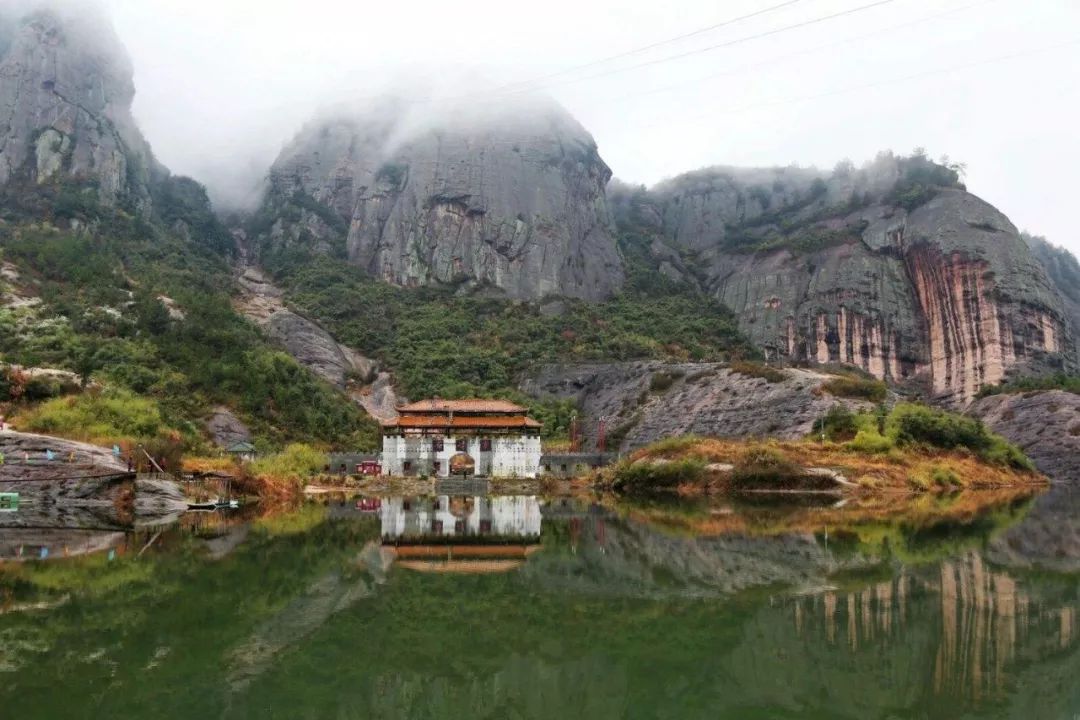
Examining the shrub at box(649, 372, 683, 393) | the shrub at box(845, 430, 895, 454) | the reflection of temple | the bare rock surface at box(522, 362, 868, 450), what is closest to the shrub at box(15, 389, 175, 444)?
the reflection of temple

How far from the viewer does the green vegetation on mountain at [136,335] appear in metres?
46.2

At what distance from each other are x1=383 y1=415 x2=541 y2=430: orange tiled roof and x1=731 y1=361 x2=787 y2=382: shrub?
18974 millimetres

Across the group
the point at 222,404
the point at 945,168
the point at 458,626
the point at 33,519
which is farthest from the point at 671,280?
the point at 458,626

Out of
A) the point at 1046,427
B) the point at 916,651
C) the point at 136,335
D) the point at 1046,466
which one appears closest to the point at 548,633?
the point at 916,651

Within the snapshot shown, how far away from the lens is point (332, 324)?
93.0m

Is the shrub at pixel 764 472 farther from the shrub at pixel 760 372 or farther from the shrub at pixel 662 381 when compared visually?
the shrub at pixel 662 381

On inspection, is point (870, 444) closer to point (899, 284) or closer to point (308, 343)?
point (308, 343)

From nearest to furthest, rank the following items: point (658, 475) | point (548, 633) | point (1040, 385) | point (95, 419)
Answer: point (548, 633)
point (95, 419)
point (658, 475)
point (1040, 385)

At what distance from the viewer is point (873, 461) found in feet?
139

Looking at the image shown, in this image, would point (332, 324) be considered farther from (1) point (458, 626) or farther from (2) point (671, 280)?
(1) point (458, 626)

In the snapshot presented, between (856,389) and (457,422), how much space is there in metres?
28.2

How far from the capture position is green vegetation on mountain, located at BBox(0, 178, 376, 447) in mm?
46219

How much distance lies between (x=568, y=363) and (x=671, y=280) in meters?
42.1

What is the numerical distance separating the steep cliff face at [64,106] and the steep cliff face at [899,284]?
76.5 m
